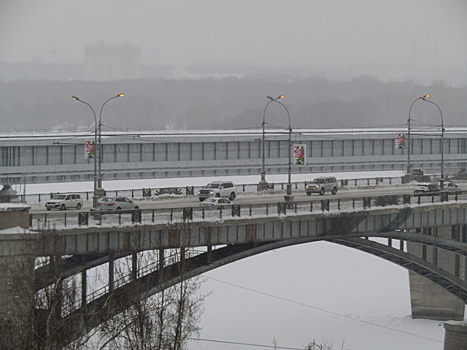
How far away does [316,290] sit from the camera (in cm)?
6781

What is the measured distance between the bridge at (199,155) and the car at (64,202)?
22.1m

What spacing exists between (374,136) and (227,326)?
36905 millimetres

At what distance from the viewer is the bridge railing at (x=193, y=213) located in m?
32.3

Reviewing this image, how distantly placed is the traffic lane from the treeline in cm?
8912

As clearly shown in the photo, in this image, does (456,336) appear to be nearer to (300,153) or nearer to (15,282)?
(300,153)

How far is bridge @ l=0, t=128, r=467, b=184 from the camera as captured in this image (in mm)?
69000

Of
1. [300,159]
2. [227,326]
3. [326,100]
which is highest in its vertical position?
[326,100]

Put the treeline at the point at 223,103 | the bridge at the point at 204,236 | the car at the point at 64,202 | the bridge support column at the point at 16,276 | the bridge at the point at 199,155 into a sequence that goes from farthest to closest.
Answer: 1. the treeline at the point at 223,103
2. the bridge at the point at 199,155
3. the car at the point at 64,202
4. the bridge at the point at 204,236
5. the bridge support column at the point at 16,276

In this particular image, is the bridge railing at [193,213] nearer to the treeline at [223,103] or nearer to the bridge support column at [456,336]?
the bridge support column at [456,336]

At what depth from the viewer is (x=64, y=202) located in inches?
1662

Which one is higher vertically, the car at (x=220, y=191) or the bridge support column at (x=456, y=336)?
the car at (x=220, y=191)

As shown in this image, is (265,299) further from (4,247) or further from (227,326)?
(4,247)

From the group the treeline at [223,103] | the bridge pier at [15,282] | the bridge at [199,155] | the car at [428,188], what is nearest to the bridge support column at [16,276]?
the bridge pier at [15,282]

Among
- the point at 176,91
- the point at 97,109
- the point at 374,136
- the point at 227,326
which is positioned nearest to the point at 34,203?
the point at 227,326
